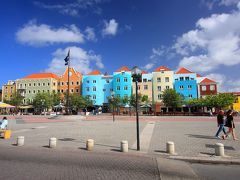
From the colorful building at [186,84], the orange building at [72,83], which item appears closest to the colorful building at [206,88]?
the colorful building at [186,84]

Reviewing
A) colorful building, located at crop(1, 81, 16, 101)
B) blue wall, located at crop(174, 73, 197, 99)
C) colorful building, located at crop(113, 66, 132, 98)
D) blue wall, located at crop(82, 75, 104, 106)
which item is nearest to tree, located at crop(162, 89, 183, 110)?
blue wall, located at crop(174, 73, 197, 99)

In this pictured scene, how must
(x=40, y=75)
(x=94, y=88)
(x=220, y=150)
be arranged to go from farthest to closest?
(x=40, y=75) < (x=94, y=88) < (x=220, y=150)

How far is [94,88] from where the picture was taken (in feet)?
249

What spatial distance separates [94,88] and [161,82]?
74.5 feet

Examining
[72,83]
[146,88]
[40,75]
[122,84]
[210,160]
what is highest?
[40,75]

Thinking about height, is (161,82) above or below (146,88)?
above

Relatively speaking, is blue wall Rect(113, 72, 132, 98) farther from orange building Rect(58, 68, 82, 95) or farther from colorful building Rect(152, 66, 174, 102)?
orange building Rect(58, 68, 82, 95)

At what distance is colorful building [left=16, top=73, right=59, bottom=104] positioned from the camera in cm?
8375

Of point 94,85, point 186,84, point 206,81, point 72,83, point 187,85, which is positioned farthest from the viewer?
point 72,83

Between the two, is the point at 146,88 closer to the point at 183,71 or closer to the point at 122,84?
the point at 122,84

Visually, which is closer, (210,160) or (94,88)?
(210,160)

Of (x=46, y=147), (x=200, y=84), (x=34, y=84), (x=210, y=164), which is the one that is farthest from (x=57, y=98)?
(x=210, y=164)

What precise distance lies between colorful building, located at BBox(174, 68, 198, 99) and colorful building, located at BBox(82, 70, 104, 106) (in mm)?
25073

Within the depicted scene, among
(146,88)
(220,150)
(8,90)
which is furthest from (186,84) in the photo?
(8,90)
